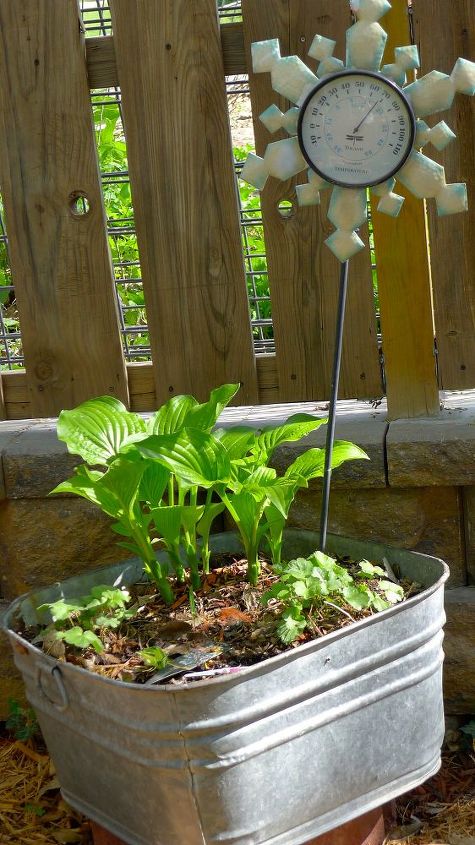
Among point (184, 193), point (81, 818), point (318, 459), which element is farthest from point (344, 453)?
point (81, 818)

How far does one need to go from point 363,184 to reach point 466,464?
76 centimetres

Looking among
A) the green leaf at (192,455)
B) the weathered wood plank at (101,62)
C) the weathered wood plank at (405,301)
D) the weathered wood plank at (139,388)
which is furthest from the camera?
the weathered wood plank at (139,388)

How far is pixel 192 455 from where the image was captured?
196 cm

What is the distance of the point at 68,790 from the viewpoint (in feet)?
6.73

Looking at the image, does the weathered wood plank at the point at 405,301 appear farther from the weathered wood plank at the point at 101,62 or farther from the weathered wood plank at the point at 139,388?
the weathered wood plank at the point at 101,62

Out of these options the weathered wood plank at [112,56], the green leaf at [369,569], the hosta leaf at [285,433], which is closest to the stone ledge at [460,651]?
the green leaf at [369,569]

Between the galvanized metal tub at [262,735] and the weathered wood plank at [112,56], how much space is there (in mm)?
1243

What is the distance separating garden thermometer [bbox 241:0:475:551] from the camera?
5.95ft

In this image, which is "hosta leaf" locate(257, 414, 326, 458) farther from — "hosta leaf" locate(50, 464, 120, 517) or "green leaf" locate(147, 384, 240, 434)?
"hosta leaf" locate(50, 464, 120, 517)

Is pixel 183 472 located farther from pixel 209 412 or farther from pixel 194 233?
pixel 194 233

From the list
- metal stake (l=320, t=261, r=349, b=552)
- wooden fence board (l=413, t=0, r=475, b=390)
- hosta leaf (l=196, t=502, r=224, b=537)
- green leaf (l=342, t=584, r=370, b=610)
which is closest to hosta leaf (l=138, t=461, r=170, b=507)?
hosta leaf (l=196, t=502, r=224, b=537)

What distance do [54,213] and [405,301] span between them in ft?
2.93

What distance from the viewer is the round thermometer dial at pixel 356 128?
5.97ft

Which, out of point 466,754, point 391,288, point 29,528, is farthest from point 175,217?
point 466,754
